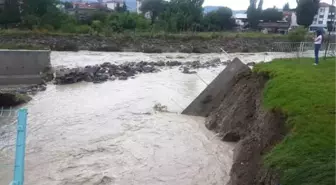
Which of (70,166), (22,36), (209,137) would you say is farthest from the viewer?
(22,36)

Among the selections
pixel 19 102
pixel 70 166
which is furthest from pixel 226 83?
pixel 19 102

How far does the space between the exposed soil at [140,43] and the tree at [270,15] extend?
89.5 ft

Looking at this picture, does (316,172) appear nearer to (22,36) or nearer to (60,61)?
(60,61)

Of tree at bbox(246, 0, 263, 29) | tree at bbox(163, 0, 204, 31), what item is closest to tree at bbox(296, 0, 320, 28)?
tree at bbox(246, 0, 263, 29)

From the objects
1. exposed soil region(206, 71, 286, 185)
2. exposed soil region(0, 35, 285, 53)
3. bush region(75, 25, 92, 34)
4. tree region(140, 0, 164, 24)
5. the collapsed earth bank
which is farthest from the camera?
tree region(140, 0, 164, 24)

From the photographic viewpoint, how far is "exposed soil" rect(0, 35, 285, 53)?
38.8m

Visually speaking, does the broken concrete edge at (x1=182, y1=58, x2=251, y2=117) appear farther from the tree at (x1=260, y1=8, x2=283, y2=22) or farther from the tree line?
the tree at (x1=260, y1=8, x2=283, y2=22)

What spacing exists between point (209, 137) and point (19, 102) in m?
9.14

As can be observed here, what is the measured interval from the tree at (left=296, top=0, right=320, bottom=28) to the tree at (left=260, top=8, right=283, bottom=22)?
8984 millimetres

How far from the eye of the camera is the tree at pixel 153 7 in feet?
222

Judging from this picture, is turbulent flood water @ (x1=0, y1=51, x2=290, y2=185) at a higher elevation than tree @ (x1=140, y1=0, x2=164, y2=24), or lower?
lower

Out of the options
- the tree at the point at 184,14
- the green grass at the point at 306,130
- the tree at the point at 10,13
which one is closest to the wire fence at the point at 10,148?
the green grass at the point at 306,130

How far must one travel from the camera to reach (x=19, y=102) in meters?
15.0

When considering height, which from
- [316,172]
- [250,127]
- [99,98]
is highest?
[316,172]
